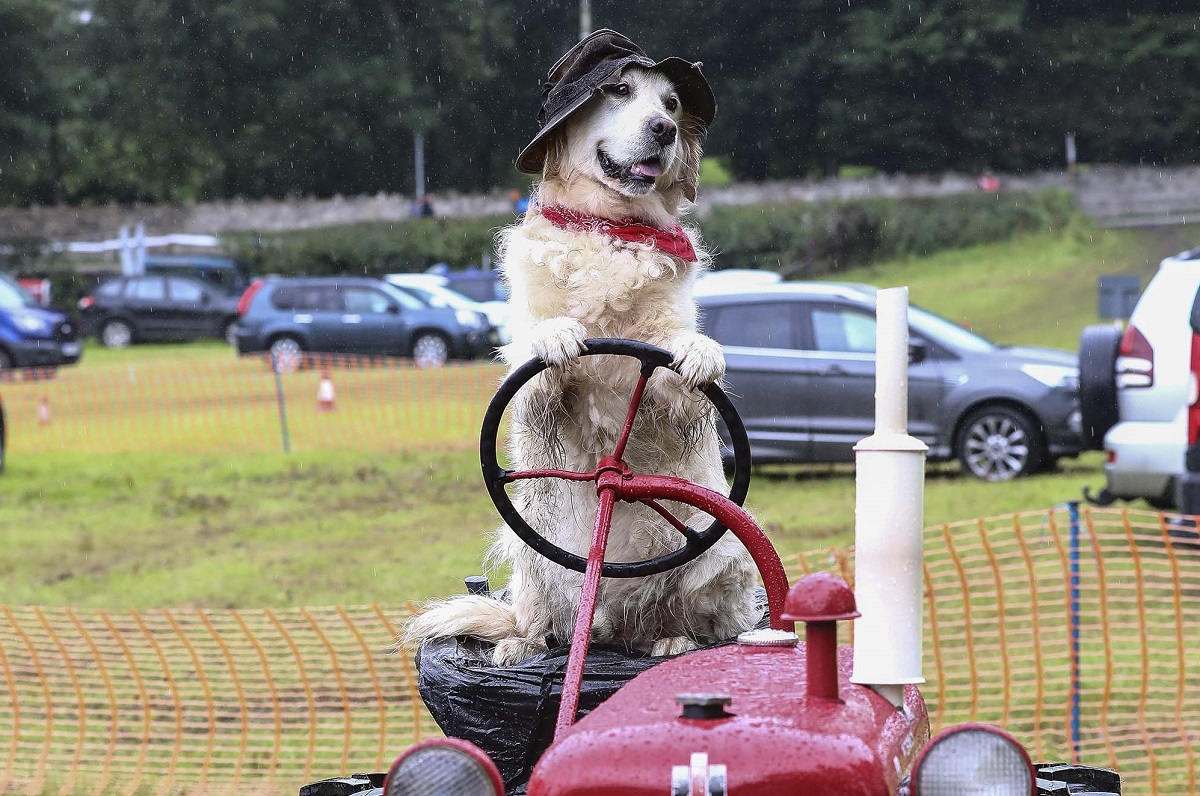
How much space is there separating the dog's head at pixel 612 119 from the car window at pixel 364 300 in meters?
20.6

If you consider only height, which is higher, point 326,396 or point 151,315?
point 151,315

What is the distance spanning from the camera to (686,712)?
6.84 ft

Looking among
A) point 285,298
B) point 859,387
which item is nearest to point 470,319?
point 285,298

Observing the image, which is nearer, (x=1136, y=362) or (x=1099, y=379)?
(x=1136, y=362)

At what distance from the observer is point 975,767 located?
2037 millimetres

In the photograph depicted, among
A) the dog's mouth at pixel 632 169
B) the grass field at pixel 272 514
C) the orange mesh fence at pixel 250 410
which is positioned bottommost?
the grass field at pixel 272 514

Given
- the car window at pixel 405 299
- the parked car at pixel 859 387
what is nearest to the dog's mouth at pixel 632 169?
the parked car at pixel 859 387

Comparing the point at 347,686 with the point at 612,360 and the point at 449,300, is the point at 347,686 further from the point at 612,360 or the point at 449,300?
the point at 449,300

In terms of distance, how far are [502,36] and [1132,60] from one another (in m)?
20.6

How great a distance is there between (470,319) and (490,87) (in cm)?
2810

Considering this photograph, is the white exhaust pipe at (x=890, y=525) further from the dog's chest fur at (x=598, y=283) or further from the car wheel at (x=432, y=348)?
the car wheel at (x=432, y=348)

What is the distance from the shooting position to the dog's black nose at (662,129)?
11.5 ft

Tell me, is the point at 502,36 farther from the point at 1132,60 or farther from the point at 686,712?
the point at 686,712

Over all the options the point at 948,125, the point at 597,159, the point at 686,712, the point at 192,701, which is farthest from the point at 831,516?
the point at 948,125
